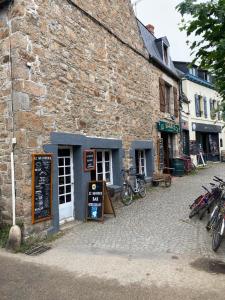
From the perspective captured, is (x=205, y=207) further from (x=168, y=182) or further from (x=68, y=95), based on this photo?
(x=168, y=182)

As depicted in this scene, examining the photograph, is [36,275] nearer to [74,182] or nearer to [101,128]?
[74,182]

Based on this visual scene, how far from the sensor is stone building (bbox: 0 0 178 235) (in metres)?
6.50

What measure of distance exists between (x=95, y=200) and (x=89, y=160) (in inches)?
42.9

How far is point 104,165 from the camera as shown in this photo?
10023mm

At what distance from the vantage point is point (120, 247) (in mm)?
6117

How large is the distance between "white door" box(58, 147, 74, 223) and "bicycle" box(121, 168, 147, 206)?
2.33 m

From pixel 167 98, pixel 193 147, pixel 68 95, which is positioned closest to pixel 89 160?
pixel 68 95

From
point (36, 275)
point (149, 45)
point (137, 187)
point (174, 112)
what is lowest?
point (36, 275)

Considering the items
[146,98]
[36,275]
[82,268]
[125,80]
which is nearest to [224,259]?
[82,268]

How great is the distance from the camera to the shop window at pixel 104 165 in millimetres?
9823

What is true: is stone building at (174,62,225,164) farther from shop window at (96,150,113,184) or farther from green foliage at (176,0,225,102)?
green foliage at (176,0,225,102)

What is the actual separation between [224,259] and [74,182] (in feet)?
13.7

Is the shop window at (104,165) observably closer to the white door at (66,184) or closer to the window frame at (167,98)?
the white door at (66,184)

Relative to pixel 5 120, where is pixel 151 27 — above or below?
above
